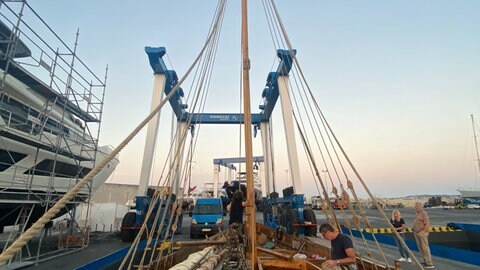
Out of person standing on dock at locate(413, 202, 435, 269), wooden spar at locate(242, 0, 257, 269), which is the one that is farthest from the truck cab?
wooden spar at locate(242, 0, 257, 269)

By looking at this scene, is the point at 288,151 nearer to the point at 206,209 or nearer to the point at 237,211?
the point at 206,209

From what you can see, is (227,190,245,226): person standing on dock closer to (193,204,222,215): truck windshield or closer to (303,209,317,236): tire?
(303,209,317,236): tire

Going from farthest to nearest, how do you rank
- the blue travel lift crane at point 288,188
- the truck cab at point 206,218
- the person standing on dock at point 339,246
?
the truck cab at point 206,218 < the blue travel lift crane at point 288,188 < the person standing on dock at point 339,246

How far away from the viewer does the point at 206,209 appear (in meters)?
13.5

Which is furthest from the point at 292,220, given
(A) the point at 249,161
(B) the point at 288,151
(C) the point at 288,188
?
(A) the point at 249,161

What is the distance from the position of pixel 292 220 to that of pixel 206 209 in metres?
4.88

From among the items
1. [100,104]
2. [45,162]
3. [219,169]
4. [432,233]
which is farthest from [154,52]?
[219,169]

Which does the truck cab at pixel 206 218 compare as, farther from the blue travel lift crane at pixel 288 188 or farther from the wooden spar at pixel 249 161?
the wooden spar at pixel 249 161

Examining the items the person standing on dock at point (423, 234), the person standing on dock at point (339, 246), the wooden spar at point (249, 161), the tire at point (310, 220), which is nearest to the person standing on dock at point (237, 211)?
the wooden spar at point (249, 161)

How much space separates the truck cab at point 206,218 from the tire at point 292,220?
9.87ft

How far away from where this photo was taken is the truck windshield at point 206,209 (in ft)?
43.7

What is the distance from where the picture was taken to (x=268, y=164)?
50.9ft

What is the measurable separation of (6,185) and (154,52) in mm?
6315

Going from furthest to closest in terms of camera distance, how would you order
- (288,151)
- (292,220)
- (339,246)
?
(288,151), (292,220), (339,246)
